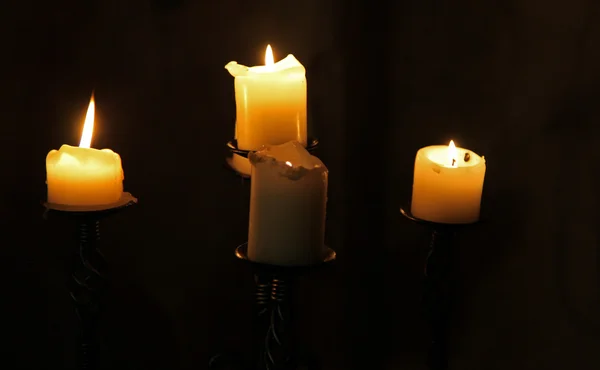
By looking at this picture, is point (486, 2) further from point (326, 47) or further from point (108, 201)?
point (108, 201)

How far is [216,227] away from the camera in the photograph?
1.26 metres

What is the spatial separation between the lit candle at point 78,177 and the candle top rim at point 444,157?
1.27 ft

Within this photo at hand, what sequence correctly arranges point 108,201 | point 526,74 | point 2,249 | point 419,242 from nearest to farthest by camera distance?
point 108,201 < point 526,74 < point 2,249 < point 419,242

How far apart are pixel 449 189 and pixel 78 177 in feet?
1.44

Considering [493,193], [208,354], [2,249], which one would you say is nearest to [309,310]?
[208,354]

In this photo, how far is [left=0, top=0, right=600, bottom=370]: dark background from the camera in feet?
3.26

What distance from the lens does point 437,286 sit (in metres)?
0.94

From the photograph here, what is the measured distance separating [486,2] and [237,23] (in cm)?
40

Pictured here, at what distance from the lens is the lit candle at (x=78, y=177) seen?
0.84 meters

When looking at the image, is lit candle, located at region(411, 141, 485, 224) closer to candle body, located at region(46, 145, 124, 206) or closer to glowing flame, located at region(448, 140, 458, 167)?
glowing flame, located at region(448, 140, 458, 167)

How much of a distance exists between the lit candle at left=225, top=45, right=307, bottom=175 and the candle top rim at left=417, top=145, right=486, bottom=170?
16cm

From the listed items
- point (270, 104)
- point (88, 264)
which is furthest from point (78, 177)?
point (270, 104)

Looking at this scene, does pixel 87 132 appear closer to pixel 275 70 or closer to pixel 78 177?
pixel 78 177

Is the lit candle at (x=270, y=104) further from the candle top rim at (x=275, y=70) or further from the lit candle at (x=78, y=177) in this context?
the lit candle at (x=78, y=177)
